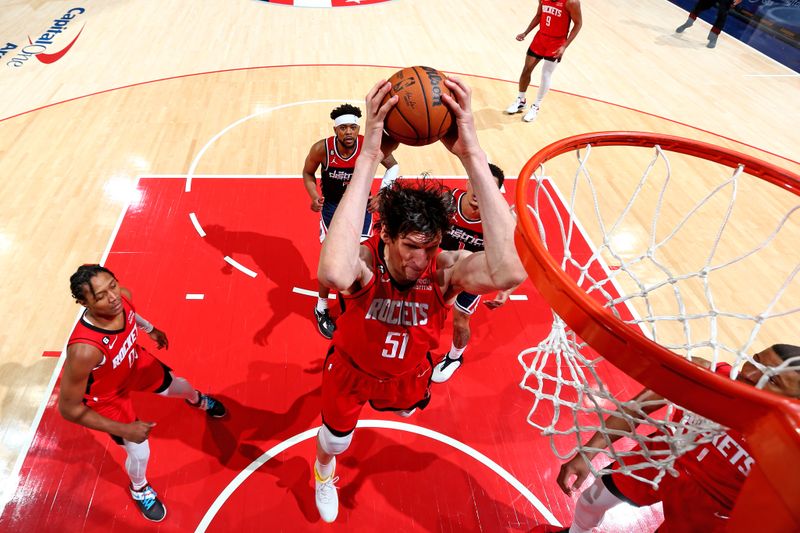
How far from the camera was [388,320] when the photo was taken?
2357 millimetres

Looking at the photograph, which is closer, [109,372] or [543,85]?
[109,372]

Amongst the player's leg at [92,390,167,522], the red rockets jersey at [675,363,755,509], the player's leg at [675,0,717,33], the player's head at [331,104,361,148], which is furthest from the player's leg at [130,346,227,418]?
the player's leg at [675,0,717,33]

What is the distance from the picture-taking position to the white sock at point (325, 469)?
2928 millimetres

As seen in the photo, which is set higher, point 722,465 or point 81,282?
point 722,465

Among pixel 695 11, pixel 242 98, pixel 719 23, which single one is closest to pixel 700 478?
pixel 242 98

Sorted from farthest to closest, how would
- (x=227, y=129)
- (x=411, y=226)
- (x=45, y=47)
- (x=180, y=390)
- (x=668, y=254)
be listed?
(x=45, y=47), (x=227, y=129), (x=668, y=254), (x=180, y=390), (x=411, y=226)

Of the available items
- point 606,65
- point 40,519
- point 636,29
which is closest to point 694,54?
point 636,29

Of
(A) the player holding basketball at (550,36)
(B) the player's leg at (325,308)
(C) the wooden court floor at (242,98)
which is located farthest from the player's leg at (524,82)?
(B) the player's leg at (325,308)

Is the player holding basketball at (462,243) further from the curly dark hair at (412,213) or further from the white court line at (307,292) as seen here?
the curly dark hair at (412,213)

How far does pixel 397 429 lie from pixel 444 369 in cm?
61

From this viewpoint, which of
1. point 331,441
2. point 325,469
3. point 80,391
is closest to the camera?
point 80,391

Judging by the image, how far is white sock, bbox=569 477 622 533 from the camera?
8.46 ft

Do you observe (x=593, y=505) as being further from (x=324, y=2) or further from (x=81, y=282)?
(x=324, y=2)

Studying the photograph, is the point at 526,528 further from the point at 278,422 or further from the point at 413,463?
the point at 278,422
